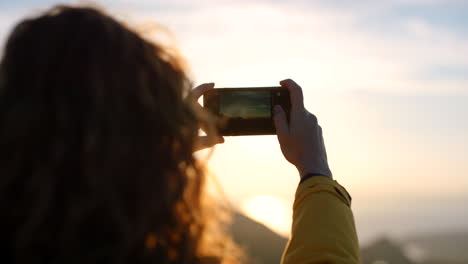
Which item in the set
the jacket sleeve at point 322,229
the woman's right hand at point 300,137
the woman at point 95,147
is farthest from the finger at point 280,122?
the woman at point 95,147

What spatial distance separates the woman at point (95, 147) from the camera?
1703 mm

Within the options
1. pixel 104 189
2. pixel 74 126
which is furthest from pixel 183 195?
pixel 74 126

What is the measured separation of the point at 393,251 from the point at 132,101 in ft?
41.2

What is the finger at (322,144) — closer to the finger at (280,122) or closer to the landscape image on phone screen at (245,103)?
the finger at (280,122)

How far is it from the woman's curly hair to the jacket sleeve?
1.61ft

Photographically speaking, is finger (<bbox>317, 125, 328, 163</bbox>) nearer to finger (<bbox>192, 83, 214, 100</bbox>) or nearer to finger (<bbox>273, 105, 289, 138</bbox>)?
finger (<bbox>273, 105, 289, 138</bbox>)

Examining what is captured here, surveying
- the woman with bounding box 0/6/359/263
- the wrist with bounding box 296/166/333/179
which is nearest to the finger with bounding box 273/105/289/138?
the wrist with bounding box 296/166/333/179

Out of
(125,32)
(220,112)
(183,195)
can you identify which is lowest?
(183,195)

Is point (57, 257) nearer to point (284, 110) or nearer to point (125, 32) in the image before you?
point (125, 32)

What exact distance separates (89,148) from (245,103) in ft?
5.57

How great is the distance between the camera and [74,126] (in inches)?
68.6

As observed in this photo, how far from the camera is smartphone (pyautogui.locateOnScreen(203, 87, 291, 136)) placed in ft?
10.6

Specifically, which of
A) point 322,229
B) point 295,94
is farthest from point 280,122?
point 322,229

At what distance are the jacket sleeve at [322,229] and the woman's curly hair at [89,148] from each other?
0.49 meters
